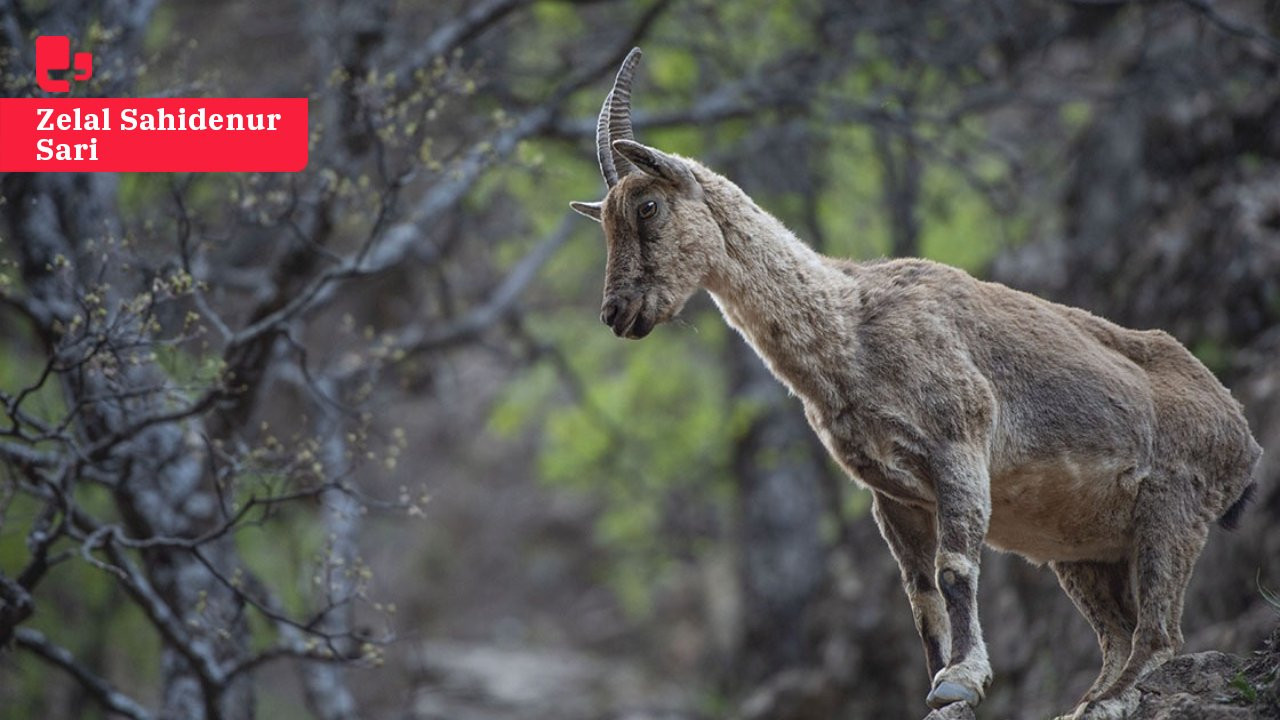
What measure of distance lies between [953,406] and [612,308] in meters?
1.75

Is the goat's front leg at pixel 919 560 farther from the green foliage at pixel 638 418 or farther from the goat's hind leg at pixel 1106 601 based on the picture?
the green foliage at pixel 638 418

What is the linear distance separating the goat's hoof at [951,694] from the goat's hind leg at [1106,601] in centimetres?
129

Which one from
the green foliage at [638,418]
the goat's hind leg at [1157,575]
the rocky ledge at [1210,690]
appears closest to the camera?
the rocky ledge at [1210,690]

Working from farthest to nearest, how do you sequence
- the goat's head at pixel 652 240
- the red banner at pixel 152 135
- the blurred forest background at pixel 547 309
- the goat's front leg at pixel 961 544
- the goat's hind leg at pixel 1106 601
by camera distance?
1. the red banner at pixel 152 135
2. the blurred forest background at pixel 547 309
3. the goat's hind leg at pixel 1106 601
4. the goat's head at pixel 652 240
5. the goat's front leg at pixel 961 544

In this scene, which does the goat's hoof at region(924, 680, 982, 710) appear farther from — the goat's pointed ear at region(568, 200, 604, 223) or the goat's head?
the goat's pointed ear at region(568, 200, 604, 223)

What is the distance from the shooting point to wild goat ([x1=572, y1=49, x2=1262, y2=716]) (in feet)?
21.7

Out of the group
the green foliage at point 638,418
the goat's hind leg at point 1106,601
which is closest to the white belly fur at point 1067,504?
the goat's hind leg at point 1106,601

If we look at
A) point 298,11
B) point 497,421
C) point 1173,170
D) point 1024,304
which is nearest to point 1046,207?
point 1173,170

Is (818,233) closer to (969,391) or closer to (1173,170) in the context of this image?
(1173,170)

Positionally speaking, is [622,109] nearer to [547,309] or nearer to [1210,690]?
[1210,690]

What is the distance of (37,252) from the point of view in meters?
10.4

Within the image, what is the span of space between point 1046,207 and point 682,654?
11.7m

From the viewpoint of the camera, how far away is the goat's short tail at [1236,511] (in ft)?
23.8

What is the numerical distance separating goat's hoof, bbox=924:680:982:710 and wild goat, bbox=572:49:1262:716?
1.22 feet
